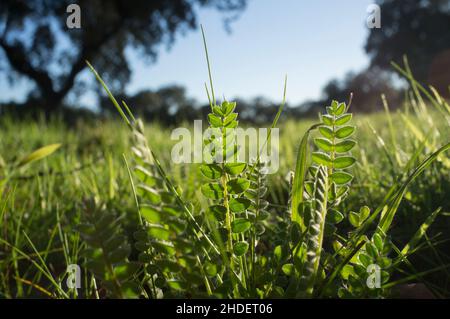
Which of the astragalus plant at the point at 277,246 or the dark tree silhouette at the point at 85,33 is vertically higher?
the dark tree silhouette at the point at 85,33

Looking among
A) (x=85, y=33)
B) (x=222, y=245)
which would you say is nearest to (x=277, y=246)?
(x=222, y=245)

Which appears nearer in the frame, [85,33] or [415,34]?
[85,33]

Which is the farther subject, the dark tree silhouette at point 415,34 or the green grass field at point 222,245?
the dark tree silhouette at point 415,34

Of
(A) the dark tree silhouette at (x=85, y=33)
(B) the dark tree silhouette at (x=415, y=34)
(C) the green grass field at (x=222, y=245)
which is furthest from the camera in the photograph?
(B) the dark tree silhouette at (x=415, y=34)

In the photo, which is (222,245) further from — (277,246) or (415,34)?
(415,34)

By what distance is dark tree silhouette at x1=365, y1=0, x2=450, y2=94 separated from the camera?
2339 cm

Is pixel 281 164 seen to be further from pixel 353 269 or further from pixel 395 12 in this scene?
pixel 395 12

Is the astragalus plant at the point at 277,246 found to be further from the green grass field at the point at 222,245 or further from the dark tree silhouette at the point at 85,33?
the dark tree silhouette at the point at 85,33

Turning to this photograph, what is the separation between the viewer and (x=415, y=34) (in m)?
24.6

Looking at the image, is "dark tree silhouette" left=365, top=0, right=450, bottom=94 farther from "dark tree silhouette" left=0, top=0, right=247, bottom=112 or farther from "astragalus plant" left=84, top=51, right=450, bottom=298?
"astragalus plant" left=84, top=51, right=450, bottom=298

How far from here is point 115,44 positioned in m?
18.4

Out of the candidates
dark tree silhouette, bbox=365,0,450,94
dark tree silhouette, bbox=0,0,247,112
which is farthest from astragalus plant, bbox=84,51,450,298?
dark tree silhouette, bbox=365,0,450,94

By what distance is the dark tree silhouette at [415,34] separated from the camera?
23391 mm

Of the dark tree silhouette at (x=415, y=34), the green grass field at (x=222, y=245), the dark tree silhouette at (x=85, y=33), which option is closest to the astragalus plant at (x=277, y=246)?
the green grass field at (x=222, y=245)
